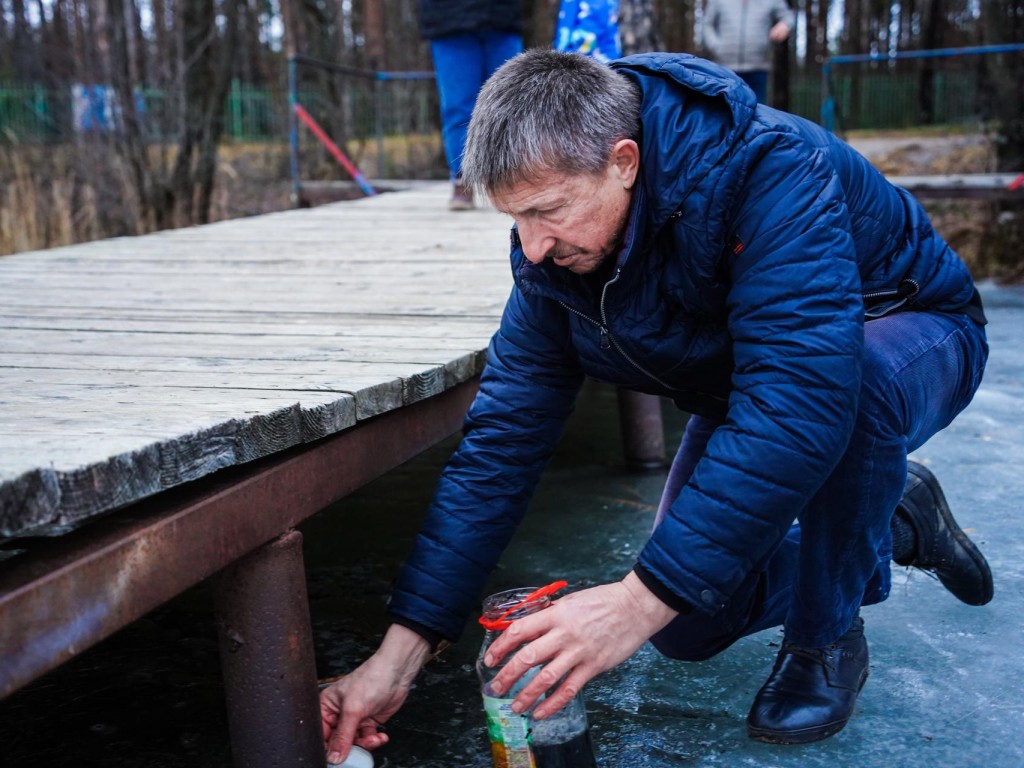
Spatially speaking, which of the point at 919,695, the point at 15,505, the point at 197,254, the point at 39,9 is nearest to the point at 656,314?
the point at 919,695

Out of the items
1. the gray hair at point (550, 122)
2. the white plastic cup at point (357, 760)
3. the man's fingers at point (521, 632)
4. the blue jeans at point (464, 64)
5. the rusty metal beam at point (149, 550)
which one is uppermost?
the blue jeans at point (464, 64)

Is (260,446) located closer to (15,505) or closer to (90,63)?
(15,505)

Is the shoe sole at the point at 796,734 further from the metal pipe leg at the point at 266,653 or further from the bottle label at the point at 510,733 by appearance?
the metal pipe leg at the point at 266,653

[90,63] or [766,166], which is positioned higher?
[90,63]

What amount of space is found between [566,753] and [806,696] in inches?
18.9

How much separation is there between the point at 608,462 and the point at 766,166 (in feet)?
7.80

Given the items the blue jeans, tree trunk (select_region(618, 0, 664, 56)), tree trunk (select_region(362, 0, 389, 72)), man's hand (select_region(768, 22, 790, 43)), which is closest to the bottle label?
the blue jeans

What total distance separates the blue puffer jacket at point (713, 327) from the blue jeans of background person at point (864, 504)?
0.35ft

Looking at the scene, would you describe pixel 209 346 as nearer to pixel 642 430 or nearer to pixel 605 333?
pixel 605 333

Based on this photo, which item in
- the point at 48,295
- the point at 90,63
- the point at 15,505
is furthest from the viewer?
the point at 90,63

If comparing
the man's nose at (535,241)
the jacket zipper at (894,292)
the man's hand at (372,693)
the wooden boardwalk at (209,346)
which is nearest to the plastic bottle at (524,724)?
the man's hand at (372,693)

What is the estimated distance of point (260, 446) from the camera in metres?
1.74

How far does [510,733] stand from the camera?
5.74 ft

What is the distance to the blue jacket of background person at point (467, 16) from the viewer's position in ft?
17.9
